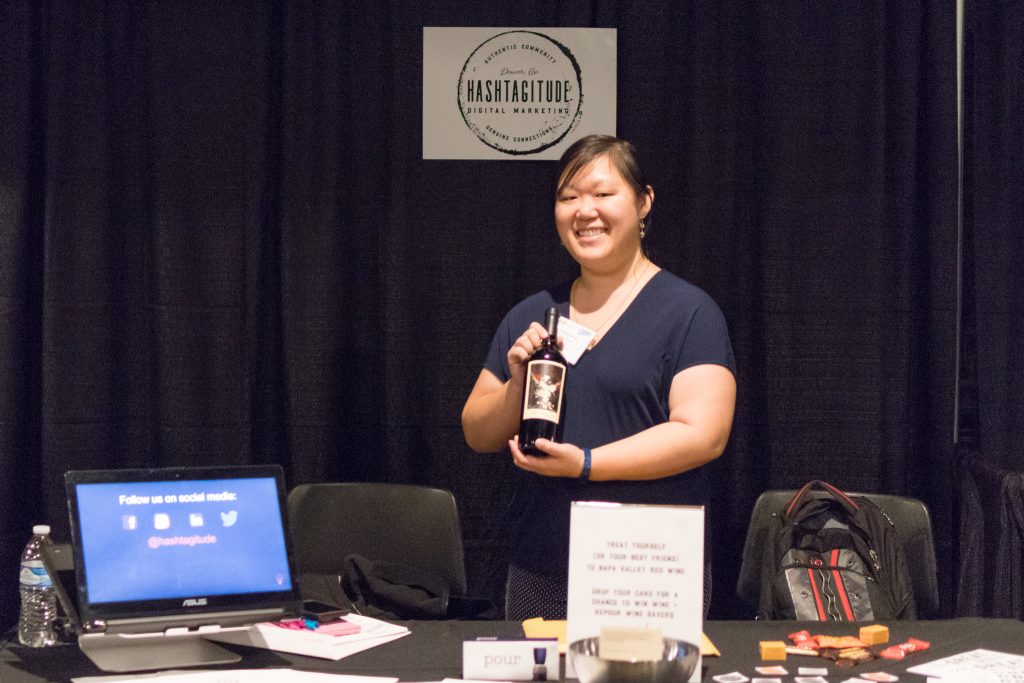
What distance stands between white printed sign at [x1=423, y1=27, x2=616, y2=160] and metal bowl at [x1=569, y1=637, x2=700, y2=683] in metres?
2.18

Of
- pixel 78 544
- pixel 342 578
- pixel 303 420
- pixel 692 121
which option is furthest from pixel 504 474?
pixel 78 544

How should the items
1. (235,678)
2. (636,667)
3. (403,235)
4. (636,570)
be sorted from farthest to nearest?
(403,235) < (235,678) < (636,570) < (636,667)

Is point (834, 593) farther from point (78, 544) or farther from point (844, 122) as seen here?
point (78, 544)

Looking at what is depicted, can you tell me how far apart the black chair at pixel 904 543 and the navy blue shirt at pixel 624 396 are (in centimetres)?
54

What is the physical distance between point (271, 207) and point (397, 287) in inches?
18.8

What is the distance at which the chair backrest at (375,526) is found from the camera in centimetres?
287

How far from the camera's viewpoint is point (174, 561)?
1.92 m

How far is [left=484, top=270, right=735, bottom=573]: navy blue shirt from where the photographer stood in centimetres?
235

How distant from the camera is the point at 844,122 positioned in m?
3.35

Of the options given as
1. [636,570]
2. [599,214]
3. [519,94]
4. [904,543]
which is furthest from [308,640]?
[519,94]

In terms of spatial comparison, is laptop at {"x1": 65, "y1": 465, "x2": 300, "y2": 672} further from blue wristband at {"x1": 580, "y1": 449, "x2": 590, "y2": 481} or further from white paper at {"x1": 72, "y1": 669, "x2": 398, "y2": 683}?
blue wristband at {"x1": 580, "y1": 449, "x2": 590, "y2": 481}

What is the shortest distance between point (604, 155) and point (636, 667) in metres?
1.35

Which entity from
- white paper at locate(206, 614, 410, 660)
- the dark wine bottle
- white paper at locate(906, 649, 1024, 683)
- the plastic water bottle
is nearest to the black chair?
white paper at locate(906, 649, 1024, 683)

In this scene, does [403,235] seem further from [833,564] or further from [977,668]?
[977,668]
